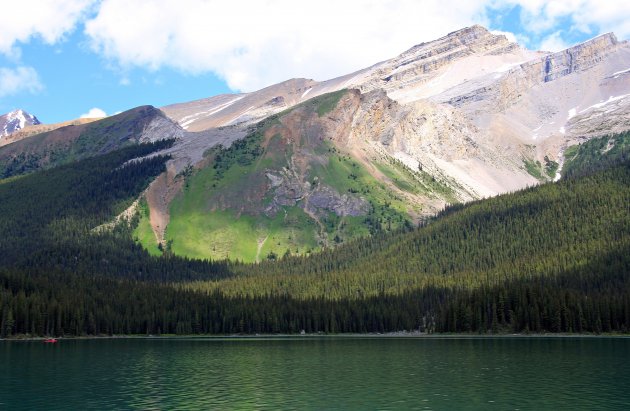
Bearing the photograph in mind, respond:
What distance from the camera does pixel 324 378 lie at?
4250 inches

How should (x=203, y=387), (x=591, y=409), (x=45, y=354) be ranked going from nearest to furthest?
(x=591, y=409) < (x=203, y=387) < (x=45, y=354)

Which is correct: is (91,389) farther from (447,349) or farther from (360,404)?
(447,349)

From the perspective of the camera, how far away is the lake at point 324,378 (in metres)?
84.2

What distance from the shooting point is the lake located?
84.2 m

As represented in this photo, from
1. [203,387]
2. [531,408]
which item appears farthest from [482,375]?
[203,387]

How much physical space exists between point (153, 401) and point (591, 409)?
46835mm

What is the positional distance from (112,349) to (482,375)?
8963cm

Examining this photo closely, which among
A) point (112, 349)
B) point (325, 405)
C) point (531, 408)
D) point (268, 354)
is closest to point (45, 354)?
point (112, 349)

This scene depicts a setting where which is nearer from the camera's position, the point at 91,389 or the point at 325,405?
the point at 325,405

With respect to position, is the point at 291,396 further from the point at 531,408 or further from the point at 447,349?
the point at 447,349

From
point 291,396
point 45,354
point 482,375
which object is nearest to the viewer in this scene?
point 291,396

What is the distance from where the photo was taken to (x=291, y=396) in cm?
9019

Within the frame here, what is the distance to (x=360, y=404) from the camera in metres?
83.1

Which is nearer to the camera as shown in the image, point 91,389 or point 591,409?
point 591,409
